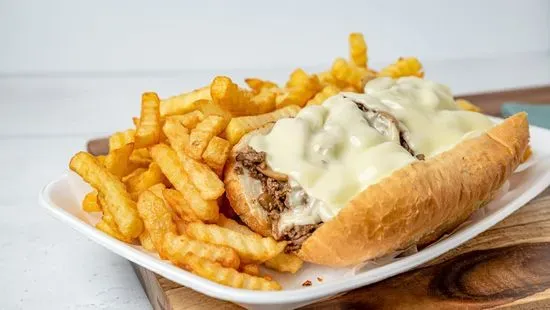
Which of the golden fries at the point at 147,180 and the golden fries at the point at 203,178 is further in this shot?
the golden fries at the point at 147,180

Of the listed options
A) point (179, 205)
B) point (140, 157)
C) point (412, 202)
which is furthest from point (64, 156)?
point (412, 202)

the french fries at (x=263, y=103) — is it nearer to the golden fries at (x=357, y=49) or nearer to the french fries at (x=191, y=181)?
the french fries at (x=191, y=181)

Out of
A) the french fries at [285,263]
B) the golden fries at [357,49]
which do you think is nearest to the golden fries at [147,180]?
the french fries at [285,263]

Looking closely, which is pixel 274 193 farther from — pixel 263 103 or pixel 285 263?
pixel 263 103

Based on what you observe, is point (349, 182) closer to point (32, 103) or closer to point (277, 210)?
point (277, 210)

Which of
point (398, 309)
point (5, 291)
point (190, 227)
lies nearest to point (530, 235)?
point (398, 309)

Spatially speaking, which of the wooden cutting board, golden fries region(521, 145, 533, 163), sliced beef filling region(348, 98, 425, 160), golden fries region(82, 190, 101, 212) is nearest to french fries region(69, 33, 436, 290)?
golden fries region(82, 190, 101, 212)

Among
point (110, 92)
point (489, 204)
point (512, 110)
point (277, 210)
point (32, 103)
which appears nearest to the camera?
point (277, 210)
